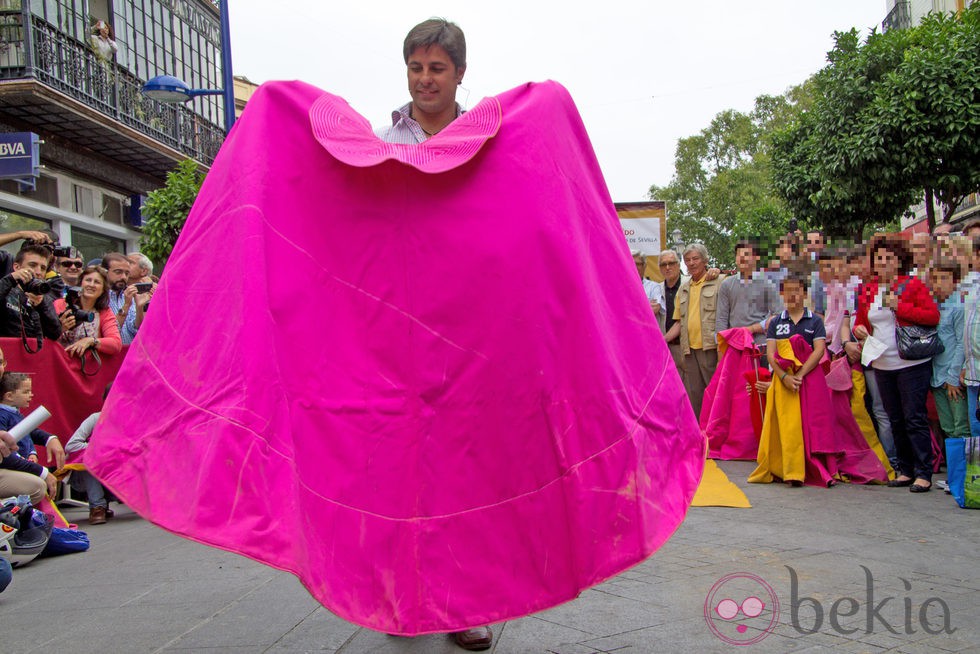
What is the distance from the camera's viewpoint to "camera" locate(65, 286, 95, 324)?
743cm

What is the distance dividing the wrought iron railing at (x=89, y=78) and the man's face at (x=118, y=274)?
9353 mm

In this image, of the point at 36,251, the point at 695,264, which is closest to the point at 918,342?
the point at 695,264

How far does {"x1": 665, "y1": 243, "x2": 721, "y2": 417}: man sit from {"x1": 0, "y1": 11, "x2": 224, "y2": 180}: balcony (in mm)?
11884

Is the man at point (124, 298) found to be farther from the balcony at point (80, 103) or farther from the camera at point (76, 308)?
the balcony at point (80, 103)

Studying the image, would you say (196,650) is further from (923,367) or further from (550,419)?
(923,367)

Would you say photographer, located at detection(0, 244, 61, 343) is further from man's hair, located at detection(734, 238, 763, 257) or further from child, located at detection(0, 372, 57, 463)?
man's hair, located at detection(734, 238, 763, 257)

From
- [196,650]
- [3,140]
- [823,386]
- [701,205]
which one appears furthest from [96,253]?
[701,205]

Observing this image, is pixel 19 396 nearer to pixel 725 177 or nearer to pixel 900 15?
pixel 900 15

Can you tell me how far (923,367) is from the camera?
6.70 metres

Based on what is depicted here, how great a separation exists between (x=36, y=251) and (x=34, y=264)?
0.11 m

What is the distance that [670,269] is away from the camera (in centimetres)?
1082

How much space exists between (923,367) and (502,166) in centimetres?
507

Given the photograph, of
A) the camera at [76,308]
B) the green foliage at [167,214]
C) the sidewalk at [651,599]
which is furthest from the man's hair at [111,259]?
the green foliage at [167,214]

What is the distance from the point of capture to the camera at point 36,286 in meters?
6.75
